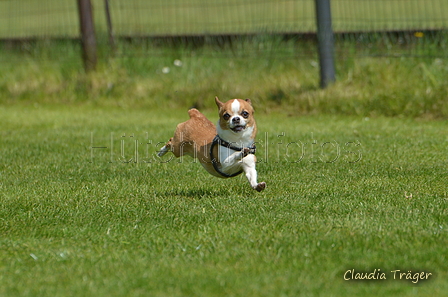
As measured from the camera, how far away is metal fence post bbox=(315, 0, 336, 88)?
1079 centimetres

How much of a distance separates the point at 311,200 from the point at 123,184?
1.88m

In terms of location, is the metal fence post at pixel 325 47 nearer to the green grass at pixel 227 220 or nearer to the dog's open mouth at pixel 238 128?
the green grass at pixel 227 220

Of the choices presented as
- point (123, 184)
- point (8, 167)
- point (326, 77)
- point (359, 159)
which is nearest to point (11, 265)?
point (123, 184)

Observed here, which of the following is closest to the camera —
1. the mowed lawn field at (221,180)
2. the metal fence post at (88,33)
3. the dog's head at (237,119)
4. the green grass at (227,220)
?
the green grass at (227,220)

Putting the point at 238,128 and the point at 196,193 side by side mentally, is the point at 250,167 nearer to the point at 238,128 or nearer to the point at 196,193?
the point at 238,128

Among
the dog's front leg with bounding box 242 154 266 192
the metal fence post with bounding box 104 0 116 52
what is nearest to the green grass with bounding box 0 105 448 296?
the dog's front leg with bounding box 242 154 266 192

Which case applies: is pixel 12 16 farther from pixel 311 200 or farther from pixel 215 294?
pixel 215 294

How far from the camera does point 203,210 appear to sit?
204 inches

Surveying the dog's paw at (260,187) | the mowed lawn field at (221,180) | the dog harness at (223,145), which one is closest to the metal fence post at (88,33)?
the mowed lawn field at (221,180)

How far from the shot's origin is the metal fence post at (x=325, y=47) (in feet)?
35.4

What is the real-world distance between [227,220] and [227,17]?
378 inches

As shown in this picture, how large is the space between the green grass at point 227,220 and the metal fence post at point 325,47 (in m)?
2.29

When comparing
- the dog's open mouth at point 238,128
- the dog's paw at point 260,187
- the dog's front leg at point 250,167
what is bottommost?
the dog's paw at point 260,187

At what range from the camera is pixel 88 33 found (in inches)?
512
